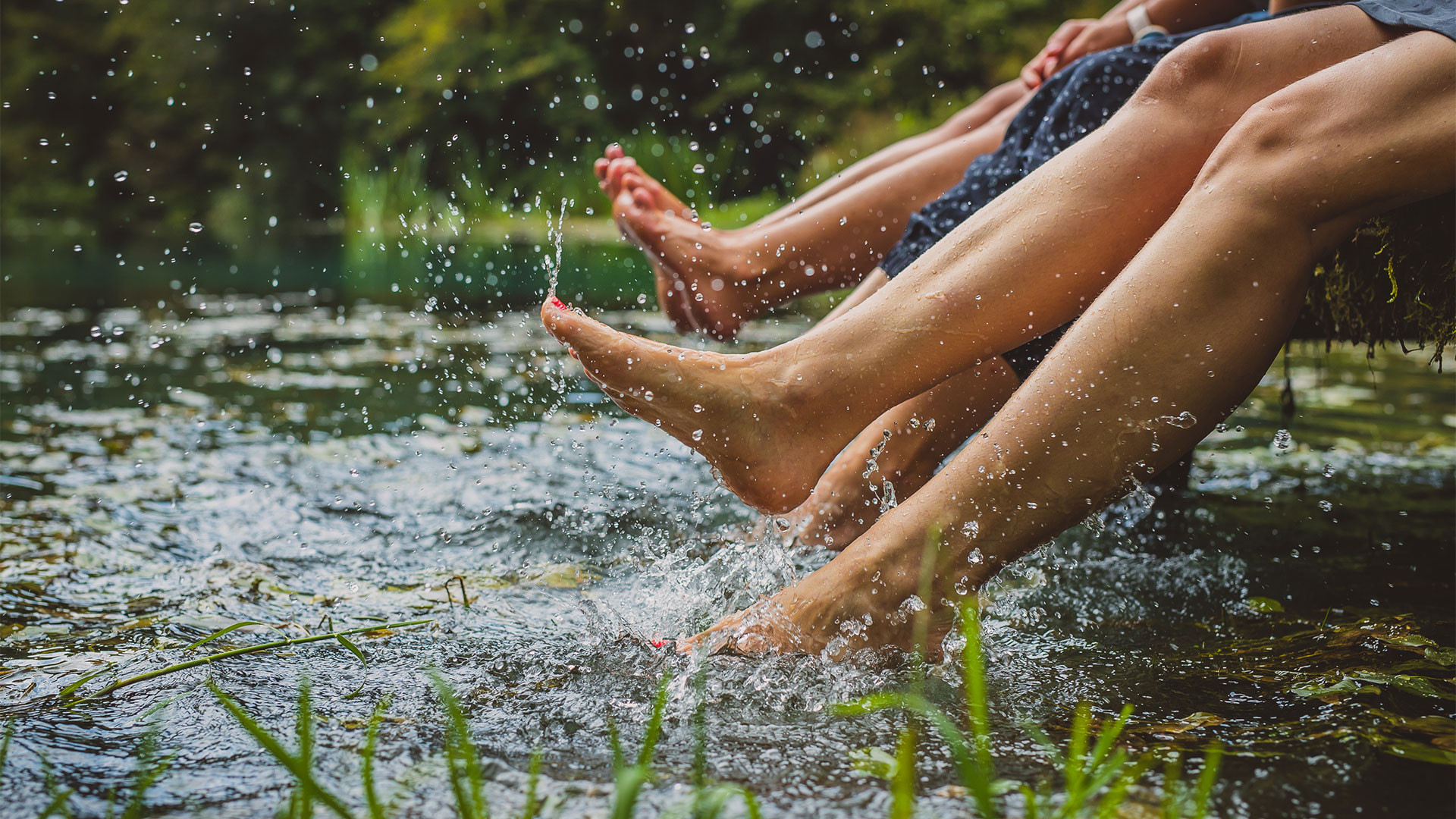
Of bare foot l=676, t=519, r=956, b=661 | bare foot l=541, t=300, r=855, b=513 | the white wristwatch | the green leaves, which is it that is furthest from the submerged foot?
the white wristwatch

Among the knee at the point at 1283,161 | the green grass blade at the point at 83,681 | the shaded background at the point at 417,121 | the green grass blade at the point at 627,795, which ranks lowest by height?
the green grass blade at the point at 627,795

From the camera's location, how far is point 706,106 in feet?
41.6

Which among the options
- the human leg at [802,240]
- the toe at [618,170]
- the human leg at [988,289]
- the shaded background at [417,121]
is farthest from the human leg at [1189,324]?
the shaded background at [417,121]

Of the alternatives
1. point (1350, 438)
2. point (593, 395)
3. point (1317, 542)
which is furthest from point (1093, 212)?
point (593, 395)

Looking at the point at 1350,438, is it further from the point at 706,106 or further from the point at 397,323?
the point at 706,106

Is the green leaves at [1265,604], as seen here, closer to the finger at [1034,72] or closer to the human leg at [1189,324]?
the human leg at [1189,324]


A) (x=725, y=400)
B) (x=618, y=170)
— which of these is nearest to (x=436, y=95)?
(x=618, y=170)

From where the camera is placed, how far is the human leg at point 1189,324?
95 cm

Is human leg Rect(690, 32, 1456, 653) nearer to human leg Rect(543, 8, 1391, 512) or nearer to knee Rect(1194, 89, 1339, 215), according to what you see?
knee Rect(1194, 89, 1339, 215)

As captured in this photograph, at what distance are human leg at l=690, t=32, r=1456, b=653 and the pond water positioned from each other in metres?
0.14

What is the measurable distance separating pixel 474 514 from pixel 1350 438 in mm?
1907

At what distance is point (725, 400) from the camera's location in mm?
1123

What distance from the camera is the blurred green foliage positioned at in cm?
1130

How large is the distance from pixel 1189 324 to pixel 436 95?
14806mm
